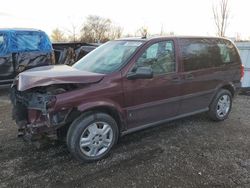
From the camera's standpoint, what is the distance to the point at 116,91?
14.1 ft

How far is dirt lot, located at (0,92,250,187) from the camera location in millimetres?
3736

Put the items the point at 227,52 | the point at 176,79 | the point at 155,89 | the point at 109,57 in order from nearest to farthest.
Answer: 1. the point at 155,89
2. the point at 109,57
3. the point at 176,79
4. the point at 227,52

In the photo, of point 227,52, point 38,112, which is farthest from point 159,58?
point 38,112

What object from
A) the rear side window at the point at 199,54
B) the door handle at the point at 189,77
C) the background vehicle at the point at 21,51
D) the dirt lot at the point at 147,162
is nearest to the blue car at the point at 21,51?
the background vehicle at the point at 21,51

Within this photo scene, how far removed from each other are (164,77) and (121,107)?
36.9 inches

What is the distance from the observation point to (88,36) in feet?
100

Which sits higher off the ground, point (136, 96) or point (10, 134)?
point (136, 96)

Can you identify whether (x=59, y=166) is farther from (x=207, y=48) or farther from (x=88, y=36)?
(x=88, y=36)

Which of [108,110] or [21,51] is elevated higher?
[21,51]

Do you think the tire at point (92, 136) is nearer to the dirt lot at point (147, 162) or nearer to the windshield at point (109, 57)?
the dirt lot at point (147, 162)

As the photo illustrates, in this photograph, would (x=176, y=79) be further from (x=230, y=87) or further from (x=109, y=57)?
(x=230, y=87)

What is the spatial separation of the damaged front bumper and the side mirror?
3.57 feet

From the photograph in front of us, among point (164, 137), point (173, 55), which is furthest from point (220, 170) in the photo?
point (173, 55)

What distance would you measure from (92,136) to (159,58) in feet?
5.55
